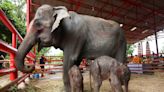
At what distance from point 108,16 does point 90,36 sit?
26.5 feet

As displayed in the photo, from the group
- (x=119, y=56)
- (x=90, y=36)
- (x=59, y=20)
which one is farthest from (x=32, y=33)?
(x=119, y=56)

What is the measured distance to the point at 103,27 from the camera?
4.21ft

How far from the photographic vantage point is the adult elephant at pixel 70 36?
1096mm

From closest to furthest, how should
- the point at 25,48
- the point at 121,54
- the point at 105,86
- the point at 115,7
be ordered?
the point at 25,48 < the point at 121,54 < the point at 105,86 < the point at 115,7

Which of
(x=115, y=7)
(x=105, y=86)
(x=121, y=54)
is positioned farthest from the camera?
(x=115, y=7)

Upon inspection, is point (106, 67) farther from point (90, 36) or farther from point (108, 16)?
point (108, 16)

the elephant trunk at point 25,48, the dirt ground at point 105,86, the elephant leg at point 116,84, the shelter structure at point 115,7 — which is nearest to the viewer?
the elephant leg at point 116,84

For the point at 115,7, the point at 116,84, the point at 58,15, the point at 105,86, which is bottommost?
the point at 105,86

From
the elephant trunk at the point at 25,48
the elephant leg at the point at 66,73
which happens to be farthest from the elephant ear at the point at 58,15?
the elephant leg at the point at 66,73

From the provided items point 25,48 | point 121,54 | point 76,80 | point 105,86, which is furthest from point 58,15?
point 105,86

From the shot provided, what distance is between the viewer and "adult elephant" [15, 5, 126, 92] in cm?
110

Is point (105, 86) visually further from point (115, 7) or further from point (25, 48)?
point (115, 7)

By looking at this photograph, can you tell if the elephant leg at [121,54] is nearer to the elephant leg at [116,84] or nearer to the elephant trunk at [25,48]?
the elephant leg at [116,84]

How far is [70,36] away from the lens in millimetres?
1186
